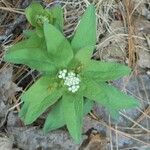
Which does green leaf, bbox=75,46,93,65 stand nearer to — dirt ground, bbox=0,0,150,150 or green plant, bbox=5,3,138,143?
green plant, bbox=5,3,138,143

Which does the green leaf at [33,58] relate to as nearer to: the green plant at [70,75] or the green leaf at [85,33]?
the green plant at [70,75]

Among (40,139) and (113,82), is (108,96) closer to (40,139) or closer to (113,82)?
(113,82)

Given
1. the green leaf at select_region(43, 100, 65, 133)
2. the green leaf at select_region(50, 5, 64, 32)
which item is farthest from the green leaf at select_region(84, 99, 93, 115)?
the green leaf at select_region(50, 5, 64, 32)

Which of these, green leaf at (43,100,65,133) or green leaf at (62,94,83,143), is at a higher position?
green leaf at (62,94,83,143)

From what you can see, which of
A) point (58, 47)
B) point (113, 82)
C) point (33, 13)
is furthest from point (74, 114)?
point (33, 13)

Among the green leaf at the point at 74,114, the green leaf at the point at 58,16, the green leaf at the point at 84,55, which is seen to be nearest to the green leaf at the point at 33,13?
the green leaf at the point at 58,16

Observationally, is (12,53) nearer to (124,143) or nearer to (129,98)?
(129,98)

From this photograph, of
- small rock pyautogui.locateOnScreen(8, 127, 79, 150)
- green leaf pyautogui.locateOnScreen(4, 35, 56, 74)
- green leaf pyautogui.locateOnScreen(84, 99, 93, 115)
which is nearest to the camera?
green leaf pyautogui.locateOnScreen(4, 35, 56, 74)

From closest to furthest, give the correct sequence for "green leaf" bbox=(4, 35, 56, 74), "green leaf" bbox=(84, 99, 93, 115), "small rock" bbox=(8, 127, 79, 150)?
"green leaf" bbox=(4, 35, 56, 74), "green leaf" bbox=(84, 99, 93, 115), "small rock" bbox=(8, 127, 79, 150)
